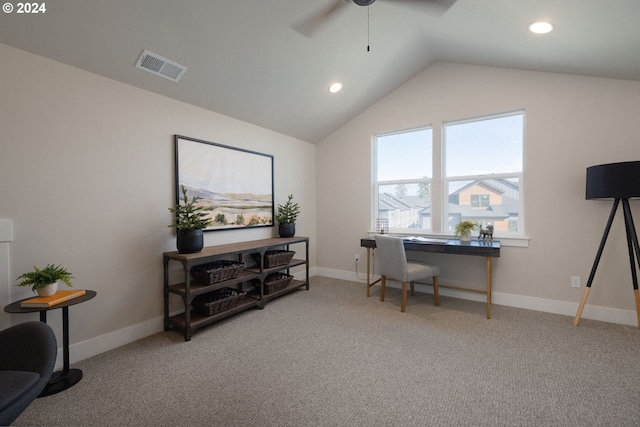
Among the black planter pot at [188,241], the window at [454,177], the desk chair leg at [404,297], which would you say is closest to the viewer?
the black planter pot at [188,241]

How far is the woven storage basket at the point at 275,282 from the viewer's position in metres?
3.53

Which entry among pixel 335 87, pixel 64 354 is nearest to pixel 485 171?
pixel 335 87

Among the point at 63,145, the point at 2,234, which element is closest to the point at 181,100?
the point at 63,145

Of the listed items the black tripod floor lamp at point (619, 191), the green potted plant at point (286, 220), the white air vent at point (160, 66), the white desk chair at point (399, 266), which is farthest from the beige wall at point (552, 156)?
the white air vent at point (160, 66)

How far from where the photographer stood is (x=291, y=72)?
3.08 m

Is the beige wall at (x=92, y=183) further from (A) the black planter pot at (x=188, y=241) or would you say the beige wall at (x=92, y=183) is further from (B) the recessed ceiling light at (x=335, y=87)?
(B) the recessed ceiling light at (x=335, y=87)

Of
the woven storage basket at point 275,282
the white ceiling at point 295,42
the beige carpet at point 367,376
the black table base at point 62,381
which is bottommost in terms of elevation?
the beige carpet at point 367,376

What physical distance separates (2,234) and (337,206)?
3750 millimetres

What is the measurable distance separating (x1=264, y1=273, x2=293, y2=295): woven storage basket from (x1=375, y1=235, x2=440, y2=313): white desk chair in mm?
1275

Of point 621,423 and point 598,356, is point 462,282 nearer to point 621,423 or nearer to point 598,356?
point 598,356

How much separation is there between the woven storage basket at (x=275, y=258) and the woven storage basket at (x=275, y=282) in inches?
7.6

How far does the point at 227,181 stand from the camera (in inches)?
135

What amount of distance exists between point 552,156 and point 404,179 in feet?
5.62

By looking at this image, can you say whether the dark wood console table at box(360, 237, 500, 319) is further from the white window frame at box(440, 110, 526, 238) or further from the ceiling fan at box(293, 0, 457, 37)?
the ceiling fan at box(293, 0, 457, 37)
